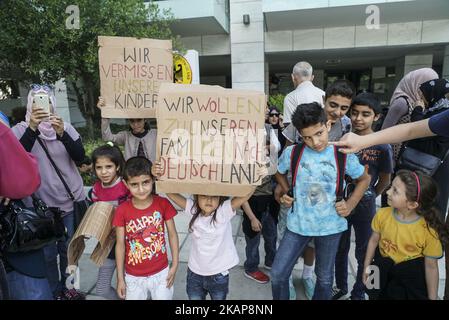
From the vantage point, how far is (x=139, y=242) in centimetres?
210

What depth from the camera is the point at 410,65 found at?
42.8 feet

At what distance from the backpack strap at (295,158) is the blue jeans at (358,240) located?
2.07 ft

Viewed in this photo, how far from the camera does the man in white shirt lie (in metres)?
3.21

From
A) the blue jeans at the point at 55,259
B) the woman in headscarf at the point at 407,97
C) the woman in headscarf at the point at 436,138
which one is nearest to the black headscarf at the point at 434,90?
the woman in headscarf at the point at 436,138

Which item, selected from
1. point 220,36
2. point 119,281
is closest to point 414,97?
point 119,281

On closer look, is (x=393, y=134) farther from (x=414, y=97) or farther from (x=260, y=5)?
(x=260, y=5)

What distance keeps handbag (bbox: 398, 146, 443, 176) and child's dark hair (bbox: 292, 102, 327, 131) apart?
93cm

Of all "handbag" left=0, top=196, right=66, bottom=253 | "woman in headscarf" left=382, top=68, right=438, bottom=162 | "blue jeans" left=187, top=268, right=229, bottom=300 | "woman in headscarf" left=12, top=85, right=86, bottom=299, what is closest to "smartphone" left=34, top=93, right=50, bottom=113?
"woman in headscarf" left=12, top=85, right=86, bottom=299

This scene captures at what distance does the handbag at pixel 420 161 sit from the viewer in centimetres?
238

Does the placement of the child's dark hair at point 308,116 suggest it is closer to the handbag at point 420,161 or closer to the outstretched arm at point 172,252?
the handbag at point 420,161

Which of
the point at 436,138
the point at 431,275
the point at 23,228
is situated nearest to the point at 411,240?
the point at 431,275

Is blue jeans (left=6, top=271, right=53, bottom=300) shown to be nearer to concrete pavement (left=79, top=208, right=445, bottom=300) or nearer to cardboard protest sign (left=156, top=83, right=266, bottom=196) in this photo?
cardboard protest sign (left=156, top=83, right=266, bottom=196)

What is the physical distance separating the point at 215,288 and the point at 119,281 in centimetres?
63

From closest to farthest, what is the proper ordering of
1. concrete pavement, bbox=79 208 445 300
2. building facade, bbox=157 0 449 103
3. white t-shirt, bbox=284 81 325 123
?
concrete pavement, bbox=79 208 445 300, white t-shirt, bbox=284 81 325 123, building facade, bbox=157 0 449 103
